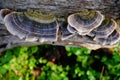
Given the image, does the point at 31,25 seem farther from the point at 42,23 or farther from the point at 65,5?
the point at 65,5

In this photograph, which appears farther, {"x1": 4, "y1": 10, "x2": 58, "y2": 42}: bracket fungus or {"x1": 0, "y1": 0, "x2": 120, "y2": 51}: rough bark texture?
{"x1": 0, "y1": 0, "x2": 120, "y2": 51}: rough bark texture

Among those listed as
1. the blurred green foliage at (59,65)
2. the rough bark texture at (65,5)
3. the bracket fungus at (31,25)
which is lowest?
the blurred green foliage at (59,65)

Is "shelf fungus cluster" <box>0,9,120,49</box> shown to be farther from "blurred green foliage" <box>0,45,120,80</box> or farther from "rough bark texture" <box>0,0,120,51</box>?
"blurred green foliage" <box>0,45,120,80</box>

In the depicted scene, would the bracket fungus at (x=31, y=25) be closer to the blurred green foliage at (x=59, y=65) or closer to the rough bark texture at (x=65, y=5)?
the rough bark texture at (x=65, y=5)

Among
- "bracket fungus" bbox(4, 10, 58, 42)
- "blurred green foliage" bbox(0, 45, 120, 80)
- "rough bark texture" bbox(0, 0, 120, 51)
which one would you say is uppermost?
"rough bark texture" bbox(0, 0, 120, 51)

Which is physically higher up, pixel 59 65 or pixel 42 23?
pixel 42 23

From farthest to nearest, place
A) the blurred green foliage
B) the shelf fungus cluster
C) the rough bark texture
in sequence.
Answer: the blurred green foliage < the rough bark texture < the shelf fungus cluster

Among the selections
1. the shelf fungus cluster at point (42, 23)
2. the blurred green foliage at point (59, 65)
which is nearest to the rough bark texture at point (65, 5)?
the shelf fungus cluster at point (42, 23)

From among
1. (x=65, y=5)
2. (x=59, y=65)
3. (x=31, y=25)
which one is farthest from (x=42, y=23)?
(x=59, y=65)

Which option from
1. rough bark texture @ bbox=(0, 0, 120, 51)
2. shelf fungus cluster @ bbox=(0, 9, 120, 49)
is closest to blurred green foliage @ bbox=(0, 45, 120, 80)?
rough bark texture @ bbox=(0, 0, 120, 51)
